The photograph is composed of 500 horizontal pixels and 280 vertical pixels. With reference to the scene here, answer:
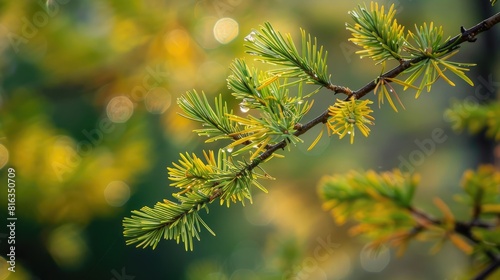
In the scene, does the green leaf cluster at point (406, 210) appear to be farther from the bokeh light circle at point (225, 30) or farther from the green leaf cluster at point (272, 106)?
the bokeh light circle at point (225, 30)

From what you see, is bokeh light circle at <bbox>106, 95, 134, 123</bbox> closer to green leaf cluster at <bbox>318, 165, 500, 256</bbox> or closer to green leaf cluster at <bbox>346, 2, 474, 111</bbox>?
green leaf cluster at <bbox>318, 165, 500, 256</bbox>

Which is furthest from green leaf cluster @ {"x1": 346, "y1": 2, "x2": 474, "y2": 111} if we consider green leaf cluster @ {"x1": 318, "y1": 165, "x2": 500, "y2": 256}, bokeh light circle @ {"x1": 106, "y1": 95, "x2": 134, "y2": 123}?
bokeh light circle @ {"x1": 106, "y1": 95, "x2": 134, "y2": 123}

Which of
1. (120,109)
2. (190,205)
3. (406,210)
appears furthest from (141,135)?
(190,205)

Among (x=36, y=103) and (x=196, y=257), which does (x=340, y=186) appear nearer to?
(x=36, y=103)

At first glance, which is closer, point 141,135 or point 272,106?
point 272,106

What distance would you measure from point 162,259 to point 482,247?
1.54 metres

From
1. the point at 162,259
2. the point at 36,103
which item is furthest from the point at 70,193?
the point at 162,259

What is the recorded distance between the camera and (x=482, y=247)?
0.49 metres

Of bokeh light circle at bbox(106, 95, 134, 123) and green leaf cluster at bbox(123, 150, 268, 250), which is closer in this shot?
green leaf cluster at bbox(123, 150, 268, 250)

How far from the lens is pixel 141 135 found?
1.15 m

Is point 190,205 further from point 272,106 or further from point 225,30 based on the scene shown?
point 225,30

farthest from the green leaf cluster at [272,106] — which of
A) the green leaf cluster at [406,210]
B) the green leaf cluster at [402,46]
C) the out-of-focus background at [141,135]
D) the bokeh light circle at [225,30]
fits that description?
the bokeh light circle at [225,30]

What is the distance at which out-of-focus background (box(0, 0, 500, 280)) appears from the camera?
3.32ft

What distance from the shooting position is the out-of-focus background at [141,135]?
3.32 ft
